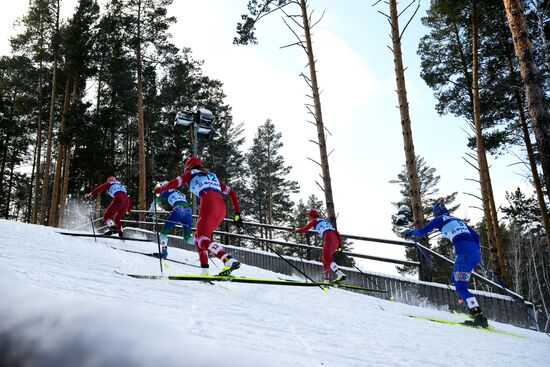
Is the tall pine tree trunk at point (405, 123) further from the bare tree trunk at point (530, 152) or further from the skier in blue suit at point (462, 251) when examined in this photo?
the bare tree trunk at point (530, 152)

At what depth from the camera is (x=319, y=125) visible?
1336cm

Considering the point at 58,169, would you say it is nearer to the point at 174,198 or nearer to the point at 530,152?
the point at 174,198

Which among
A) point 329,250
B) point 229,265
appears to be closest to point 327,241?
point 329,250

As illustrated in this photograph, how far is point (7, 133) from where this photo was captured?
2914cm

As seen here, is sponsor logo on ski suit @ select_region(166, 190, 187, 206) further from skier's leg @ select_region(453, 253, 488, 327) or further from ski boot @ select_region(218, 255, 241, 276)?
skier's leg @ select_region(453, 253, 488, 327)

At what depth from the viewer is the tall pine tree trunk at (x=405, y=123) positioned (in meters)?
10.6

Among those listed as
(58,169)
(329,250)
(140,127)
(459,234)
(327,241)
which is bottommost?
(329,250)

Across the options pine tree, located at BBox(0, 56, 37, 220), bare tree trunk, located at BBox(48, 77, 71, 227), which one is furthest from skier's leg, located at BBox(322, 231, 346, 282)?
pine tree, located at BBox(0, 56, 37, 220)

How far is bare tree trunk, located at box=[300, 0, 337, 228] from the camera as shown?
1262 cm

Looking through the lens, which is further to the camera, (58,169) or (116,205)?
(58,169)

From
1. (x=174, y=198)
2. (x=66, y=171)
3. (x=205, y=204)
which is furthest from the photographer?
(x=66, y=171)

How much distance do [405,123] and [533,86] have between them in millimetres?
4857

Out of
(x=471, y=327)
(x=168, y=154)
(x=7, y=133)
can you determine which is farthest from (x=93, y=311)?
(x=7, y=133)

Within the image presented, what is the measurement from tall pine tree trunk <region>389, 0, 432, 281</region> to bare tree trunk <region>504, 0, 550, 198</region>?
14.1 ft
